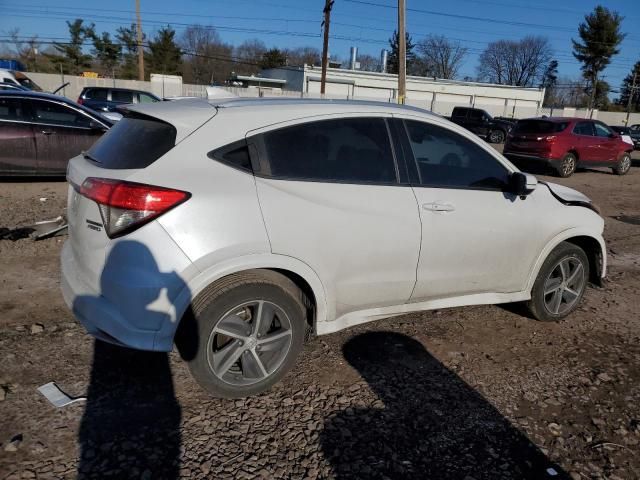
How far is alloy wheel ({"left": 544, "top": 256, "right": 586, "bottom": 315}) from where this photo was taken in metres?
4.16

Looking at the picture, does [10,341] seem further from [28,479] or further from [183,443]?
[183,443]

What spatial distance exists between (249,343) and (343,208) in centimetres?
99

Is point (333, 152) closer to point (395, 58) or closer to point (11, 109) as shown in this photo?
point (11, 109)

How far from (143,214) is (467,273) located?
90.8 inches

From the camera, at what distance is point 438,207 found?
3307 mm

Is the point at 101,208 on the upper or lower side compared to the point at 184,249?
upper

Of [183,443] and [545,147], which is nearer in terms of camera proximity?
[183,443]

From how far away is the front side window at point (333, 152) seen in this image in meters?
2.87

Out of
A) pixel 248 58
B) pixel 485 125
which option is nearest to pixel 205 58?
pixel 248 58

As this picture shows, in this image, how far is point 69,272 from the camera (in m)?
2.96

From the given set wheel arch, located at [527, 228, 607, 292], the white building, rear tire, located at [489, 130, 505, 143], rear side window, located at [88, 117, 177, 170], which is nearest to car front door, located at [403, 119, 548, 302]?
wheel arch, located at [527, 228, 607, 292]

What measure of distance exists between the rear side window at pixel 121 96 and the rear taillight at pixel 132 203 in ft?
64.7

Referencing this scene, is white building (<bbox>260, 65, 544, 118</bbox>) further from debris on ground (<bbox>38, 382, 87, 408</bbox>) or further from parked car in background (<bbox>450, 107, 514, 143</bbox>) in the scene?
debris on ground (<bbox>38, 382, 87, 408</bbox>)

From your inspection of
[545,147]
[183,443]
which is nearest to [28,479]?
[183,443]
